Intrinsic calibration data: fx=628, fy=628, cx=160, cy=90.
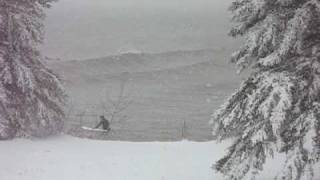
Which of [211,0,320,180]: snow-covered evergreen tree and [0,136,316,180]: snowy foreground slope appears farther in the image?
[0,136,316,180]: snowy foreground slope

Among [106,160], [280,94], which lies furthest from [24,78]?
[280,94]

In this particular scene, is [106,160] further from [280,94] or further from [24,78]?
[280,94]

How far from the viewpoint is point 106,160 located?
55.6ft

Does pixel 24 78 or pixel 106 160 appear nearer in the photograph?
pixel 106 160

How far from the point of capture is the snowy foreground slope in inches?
592

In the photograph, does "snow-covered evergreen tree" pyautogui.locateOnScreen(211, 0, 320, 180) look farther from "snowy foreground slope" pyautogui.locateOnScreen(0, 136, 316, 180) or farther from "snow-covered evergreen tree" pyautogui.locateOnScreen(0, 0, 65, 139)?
"snow-covered evergreen tree" pyautogui.locateOnScreen(0, 0, 65, 139)

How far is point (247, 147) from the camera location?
1115 centimetres

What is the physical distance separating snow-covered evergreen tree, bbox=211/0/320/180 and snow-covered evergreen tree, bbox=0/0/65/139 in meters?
8.70

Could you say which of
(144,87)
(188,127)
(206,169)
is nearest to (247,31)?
(206,169)

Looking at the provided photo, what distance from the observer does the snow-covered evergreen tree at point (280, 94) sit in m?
10.5

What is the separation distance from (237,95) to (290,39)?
4.89ft

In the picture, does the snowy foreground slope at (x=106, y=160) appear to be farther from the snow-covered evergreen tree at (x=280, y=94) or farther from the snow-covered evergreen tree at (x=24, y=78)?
the snow-covered evergreen tree at (x=280, y=94)

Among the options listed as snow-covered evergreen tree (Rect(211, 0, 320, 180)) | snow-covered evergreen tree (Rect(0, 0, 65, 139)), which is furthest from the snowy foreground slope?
snow-covered evergreen tree (Rect(211, 0, 320, 180))

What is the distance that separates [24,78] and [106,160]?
3.78 meters
